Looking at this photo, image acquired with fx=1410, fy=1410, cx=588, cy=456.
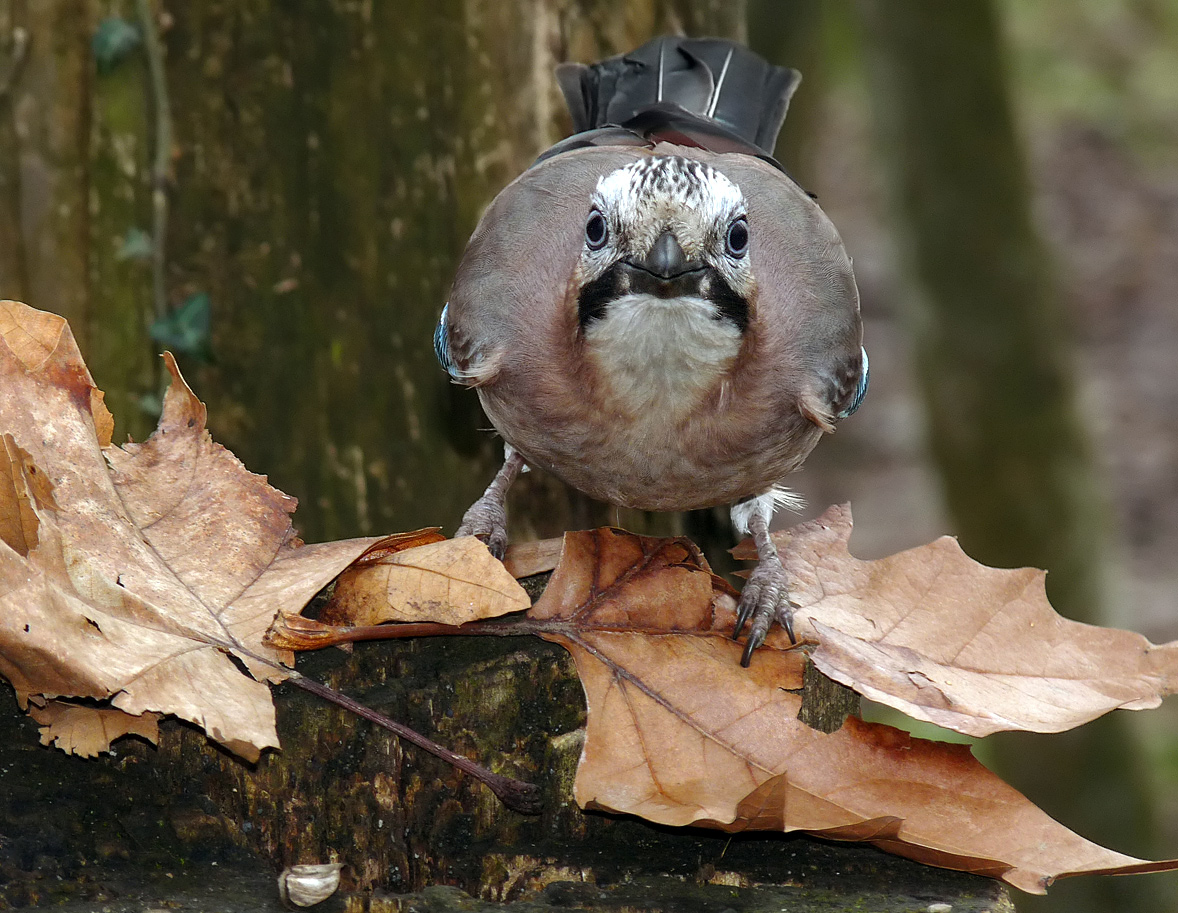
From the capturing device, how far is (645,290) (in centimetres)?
328

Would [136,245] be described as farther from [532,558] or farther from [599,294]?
[532,558]

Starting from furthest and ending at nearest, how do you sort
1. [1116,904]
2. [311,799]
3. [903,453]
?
[903,453], [1116,904], [311,799]

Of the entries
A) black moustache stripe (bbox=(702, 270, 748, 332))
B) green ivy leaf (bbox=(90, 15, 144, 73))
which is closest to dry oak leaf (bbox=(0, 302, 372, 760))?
black moustache stripe (bbox=(702, 270, 748, 332))

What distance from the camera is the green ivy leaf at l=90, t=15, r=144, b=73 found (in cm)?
390

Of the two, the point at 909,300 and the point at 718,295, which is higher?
the point at 718,295

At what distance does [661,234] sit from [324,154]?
4.18 feet

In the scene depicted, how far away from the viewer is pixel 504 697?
8.21 ft

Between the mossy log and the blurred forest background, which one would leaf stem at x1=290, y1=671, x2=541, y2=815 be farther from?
the blurred forest background

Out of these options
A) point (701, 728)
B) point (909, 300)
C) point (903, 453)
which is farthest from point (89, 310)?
point (903, 453)

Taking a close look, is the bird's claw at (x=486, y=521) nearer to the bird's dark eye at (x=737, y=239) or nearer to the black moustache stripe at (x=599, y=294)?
the black moustache stripe at (x=599, y=294)

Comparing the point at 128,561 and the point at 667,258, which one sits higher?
the point at 667,258

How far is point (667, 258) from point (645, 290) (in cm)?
12

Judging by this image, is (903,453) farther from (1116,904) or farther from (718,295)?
(718,295)

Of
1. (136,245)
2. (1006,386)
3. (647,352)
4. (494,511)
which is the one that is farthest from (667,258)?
(1006,386)
